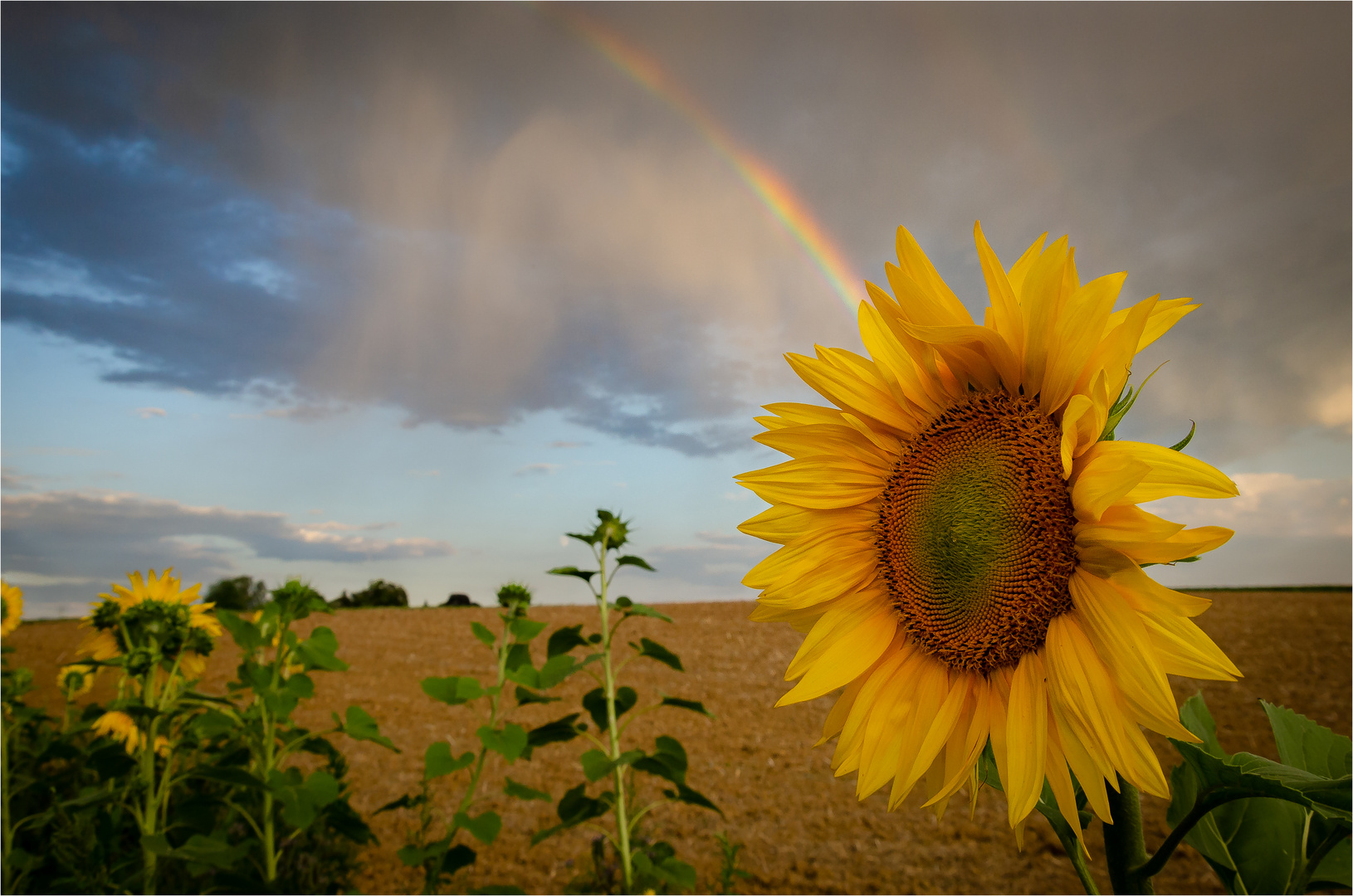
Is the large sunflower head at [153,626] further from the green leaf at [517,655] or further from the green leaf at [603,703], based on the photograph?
the green leaf at [603,703]

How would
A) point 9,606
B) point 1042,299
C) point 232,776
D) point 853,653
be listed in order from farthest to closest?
1. point 9,606
2. point 232,776
3. point 853,653
4. point 1042,299

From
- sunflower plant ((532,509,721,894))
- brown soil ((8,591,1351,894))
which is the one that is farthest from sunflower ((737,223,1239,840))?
brown soil ((8,591,1351,894))

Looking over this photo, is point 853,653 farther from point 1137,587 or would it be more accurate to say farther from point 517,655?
point 517,655

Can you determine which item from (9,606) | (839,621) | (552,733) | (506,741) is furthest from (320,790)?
(9,606)

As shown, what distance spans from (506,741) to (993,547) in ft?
7.24

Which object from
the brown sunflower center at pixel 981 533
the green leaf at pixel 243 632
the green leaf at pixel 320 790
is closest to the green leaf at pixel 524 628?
the green leaf at pixel 320 790

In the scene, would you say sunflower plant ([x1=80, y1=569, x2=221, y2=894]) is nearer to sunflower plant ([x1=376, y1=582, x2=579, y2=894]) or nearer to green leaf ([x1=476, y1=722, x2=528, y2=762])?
sunflower plant ([x1=376, y1=582, x2=579, y2=894])

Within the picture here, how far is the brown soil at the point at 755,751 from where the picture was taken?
4.64 metres

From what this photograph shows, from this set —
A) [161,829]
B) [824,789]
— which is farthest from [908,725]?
[824,789]

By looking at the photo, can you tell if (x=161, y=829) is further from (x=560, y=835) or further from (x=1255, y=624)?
(x=1255, y=624)

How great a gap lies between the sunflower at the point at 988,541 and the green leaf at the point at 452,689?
1.98 meters

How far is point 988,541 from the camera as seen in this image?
939 millimetres

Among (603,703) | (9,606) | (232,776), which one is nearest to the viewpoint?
(232,776)

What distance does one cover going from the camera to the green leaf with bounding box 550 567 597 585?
9.34ft
